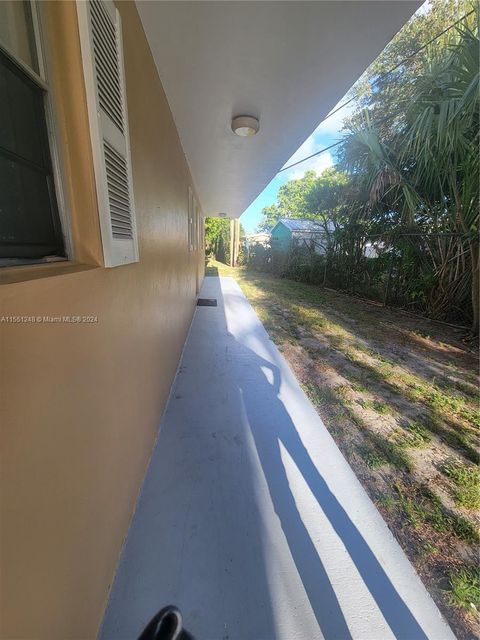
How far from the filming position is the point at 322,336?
467 centimetres

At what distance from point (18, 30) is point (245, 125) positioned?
2.03m

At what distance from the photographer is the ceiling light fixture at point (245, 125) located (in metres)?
2.36

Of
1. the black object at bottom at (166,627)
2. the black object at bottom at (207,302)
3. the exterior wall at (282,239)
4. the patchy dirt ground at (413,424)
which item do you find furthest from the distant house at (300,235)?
the black object at bottom at (166,627)

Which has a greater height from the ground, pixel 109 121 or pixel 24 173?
pixel 109 121

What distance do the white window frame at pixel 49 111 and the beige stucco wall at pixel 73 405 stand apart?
0.06 ft

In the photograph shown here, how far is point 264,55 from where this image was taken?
161 centimetres

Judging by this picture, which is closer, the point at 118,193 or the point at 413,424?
the point at 118,193

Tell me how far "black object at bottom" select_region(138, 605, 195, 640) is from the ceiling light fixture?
298 cm

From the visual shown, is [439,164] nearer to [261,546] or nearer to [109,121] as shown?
[109,121]

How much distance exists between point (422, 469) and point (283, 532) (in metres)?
1.16

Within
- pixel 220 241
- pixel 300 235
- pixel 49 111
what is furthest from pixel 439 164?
pixel 220 241

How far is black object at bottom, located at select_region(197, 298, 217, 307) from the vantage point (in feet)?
21.7

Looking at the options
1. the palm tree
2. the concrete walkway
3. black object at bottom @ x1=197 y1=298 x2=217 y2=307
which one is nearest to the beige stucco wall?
the concrete walkway

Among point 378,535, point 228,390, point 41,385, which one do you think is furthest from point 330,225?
point 41,385
